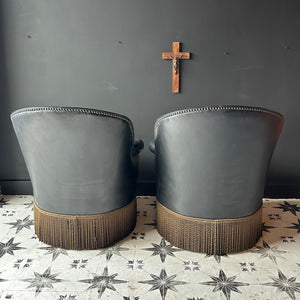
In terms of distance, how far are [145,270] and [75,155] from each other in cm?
80

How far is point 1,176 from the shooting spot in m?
2.93

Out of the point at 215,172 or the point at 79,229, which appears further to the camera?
the point at 79,229

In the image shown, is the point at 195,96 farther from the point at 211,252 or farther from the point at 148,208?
the point at 211,252

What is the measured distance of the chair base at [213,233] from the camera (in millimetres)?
1834

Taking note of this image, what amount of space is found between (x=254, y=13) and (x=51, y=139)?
6.99 ft

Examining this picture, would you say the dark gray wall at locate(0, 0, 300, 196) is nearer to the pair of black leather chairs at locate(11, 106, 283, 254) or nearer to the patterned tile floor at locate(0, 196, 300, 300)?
the pair of black leather chairs at locate(11, 106, 283, 254)

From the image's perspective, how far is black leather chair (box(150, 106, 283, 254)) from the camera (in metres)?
1.65

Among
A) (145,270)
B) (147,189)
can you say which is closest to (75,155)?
(145,270)

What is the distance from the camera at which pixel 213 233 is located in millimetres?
1839

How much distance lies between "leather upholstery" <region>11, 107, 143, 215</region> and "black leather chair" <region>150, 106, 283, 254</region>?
0.31 m

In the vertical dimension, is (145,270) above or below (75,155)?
below

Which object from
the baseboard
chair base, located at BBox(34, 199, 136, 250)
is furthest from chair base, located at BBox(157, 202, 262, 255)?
the baseboard

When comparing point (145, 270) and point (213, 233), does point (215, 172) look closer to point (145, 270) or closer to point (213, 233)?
point (213, 233)

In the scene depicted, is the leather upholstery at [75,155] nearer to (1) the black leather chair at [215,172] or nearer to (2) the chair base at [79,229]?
(2) the chair base at [79,229]
